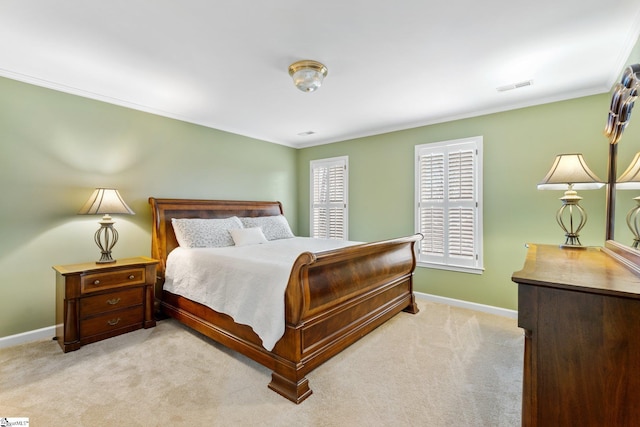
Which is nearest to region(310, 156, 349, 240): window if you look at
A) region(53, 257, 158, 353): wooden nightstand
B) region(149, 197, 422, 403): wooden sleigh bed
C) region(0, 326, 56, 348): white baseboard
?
region(149, 197, 422, 403): wooden sleigh bed

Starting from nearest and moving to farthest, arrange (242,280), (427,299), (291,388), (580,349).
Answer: (580,349)
(291,388)
(242,280)
(427,299)

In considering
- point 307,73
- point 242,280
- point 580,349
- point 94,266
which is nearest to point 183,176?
point 94,266

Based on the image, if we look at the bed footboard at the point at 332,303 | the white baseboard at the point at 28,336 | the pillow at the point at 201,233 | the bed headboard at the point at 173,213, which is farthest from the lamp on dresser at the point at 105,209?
the bed footboard at the point at 332,303

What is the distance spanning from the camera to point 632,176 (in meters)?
1.67

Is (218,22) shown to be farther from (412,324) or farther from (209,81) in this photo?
(412,324)

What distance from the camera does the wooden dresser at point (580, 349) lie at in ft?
3.21

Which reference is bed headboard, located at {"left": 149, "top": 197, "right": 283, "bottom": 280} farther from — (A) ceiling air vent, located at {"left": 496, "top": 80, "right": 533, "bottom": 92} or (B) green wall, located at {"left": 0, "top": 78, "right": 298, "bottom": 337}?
(A) ceiling air vent, located at {"left": 496, "top": 80, "right": 533, "bottom": 92}

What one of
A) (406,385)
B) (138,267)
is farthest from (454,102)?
(138,267)

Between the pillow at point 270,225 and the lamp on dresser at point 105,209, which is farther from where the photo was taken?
the pillow at point 270,225

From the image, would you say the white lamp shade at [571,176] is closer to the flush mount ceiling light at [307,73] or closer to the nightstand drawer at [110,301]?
the flush mount ceiling light at [307,73]

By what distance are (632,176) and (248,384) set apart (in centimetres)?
277

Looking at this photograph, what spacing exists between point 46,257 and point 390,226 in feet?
13.2

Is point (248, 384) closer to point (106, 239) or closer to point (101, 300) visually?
point (101, 300)

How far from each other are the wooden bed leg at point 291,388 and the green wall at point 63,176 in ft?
7.92
